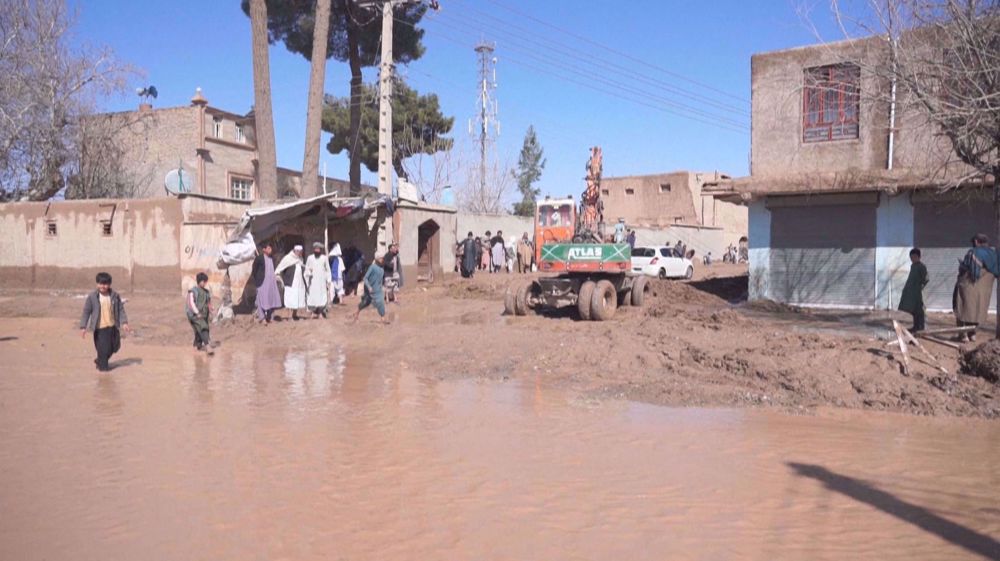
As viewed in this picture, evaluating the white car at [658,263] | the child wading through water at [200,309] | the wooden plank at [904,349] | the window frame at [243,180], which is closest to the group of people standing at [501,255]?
the white car at [658,263]

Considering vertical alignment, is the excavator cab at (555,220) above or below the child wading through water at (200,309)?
above

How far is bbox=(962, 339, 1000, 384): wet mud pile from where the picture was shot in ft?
28.9

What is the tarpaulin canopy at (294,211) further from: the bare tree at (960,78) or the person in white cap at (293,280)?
the bare tree at (960,78)

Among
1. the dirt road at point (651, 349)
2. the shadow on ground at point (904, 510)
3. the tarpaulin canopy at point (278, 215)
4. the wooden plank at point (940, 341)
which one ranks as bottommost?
the shadow on ground at point (904, 510)

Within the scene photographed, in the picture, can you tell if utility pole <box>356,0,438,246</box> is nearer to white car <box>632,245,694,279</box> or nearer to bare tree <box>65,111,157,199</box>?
bare tree <box>65,111,157,199</box>

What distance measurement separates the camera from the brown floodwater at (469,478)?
482cm

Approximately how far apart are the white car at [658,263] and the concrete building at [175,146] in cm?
1392

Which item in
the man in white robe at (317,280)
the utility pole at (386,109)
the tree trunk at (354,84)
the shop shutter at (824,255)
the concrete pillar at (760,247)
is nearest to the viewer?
the man in white robe at (317,280)

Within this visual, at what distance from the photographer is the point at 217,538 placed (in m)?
4.85

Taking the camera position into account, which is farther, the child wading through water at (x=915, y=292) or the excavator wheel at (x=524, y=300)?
the excavator wheel at (x=524, y=300)

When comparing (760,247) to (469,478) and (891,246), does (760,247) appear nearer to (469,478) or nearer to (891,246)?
(891,246)

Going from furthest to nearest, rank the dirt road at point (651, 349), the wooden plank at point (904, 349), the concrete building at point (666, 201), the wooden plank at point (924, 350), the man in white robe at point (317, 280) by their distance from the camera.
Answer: the concrete building at point (666, 201), the man in white robe at point (317, 280), the wooden plank at point (904, 349), the wooden plank at point (924, 350), the dirt road at point (651, 349)

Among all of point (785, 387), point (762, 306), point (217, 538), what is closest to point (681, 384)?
point (785, 387)

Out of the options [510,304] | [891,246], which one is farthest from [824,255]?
[510,304]
